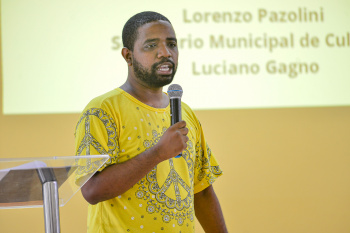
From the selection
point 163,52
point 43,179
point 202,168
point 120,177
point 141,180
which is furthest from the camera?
point 202,168

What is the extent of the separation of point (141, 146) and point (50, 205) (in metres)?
0.75

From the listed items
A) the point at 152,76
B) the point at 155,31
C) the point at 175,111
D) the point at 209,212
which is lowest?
the point at 209,212

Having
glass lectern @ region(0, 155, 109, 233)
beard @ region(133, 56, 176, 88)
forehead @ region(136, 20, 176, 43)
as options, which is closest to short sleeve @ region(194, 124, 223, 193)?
beard @ region(133, 56, 176, 88)

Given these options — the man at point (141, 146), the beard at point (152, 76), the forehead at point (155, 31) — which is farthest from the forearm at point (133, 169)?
the forehead at point (155, 31)

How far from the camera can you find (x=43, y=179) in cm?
110

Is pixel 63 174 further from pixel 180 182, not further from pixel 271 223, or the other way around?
pixel 271 223

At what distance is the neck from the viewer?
1960 millimetres

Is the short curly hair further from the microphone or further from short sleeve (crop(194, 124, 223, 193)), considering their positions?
short sleeve (crop(194, 124, 223, 193))

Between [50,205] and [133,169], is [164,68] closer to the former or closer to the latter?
[133,169]

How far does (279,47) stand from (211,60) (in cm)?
50

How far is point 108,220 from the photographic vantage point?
178 cm

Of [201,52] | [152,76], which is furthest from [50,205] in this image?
[201,52]

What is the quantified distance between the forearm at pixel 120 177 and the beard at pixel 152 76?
0.34m

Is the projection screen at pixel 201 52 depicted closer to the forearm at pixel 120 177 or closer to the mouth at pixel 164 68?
the mouth at pixel 164 68
